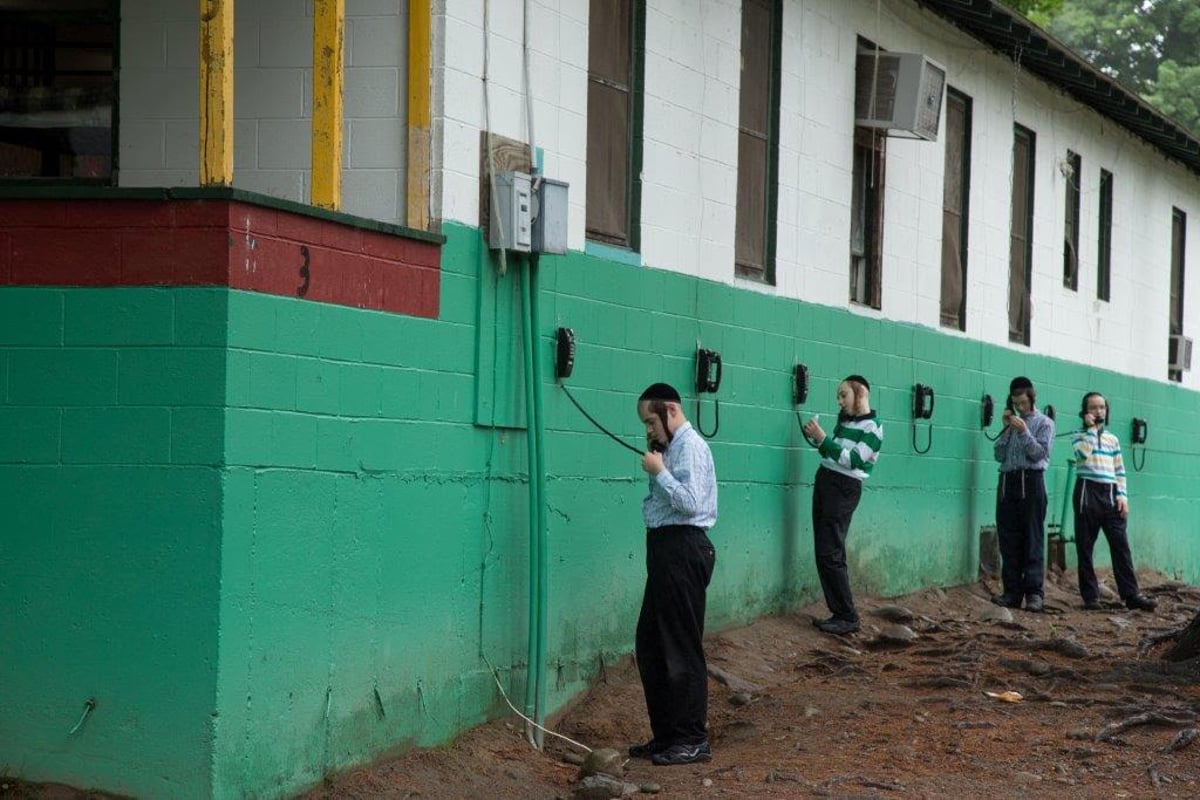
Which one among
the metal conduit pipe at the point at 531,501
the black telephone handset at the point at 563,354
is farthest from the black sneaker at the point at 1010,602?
the metal conduit pipe at the point at 531,501

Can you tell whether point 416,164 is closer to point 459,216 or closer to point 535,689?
point 459,216

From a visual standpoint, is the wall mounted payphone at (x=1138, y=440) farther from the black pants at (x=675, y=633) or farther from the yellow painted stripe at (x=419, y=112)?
the yellow painted stripe at (x=419, y=112)

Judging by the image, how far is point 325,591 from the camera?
8820 millimetres

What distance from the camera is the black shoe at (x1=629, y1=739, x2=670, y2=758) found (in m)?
10.3

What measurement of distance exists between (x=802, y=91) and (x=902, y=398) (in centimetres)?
307

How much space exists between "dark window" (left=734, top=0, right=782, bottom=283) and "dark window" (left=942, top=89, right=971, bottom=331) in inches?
153

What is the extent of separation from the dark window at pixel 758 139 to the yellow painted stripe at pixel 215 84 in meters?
A: 5.64

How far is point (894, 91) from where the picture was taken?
1538cm

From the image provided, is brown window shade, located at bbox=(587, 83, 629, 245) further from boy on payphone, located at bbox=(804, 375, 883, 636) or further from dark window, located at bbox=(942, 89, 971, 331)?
dark window, located at bbox=(942, 89, 971, 331)

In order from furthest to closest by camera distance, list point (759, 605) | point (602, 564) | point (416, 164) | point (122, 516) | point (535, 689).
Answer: point (759, 605) < point (602, 564) < point (535, 689) < point (416, 164) < point (122, 516)

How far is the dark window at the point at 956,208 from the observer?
17641mm

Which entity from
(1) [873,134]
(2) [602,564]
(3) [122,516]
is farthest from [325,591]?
(1) [873,134]

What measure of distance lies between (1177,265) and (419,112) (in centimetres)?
1793

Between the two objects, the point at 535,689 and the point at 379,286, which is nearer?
the point at 379,286
